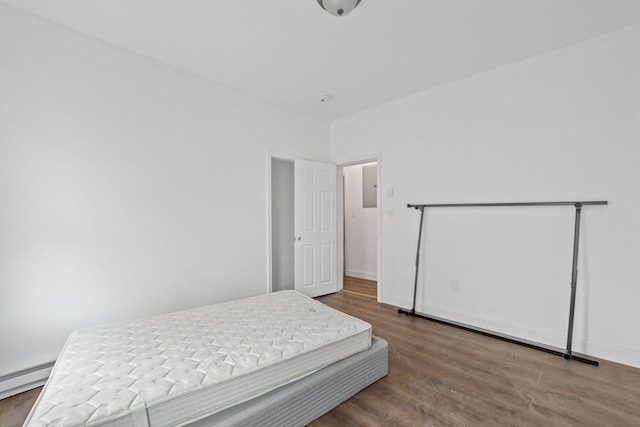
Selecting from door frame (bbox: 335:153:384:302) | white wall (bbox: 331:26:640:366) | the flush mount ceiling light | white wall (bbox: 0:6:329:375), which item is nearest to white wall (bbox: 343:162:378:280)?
door frame (bbox: 335:153:384:302)

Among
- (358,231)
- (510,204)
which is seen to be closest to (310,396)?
(510,204)

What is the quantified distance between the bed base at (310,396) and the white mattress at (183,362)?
0.13 ft

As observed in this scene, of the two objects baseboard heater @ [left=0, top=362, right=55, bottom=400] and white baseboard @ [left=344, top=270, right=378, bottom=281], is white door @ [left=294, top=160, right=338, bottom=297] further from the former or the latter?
baseboard heater @ [left=0, top=362, right=55, bottom=400]

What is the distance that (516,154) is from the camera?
2629mm

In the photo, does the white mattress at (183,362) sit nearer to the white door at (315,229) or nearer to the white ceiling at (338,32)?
the white door at (315,229)

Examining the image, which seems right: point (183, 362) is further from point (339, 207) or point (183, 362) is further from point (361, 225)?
point (361, 225)

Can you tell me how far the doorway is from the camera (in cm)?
502

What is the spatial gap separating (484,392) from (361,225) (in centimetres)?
363

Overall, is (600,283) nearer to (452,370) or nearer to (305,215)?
(452,370)

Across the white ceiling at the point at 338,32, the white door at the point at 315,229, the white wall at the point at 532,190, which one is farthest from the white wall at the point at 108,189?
the white wall at the point at 532,190

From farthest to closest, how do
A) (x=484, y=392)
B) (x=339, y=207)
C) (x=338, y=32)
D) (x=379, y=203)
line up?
(x=339, y=207)
(x=379, y=203)
(x=338, y=32)
(x=484, y=392)

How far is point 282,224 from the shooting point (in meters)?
3.90

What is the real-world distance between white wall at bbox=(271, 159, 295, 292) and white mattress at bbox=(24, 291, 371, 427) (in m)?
1.66

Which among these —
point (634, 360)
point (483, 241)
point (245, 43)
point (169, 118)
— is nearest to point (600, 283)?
point (634, 360)
